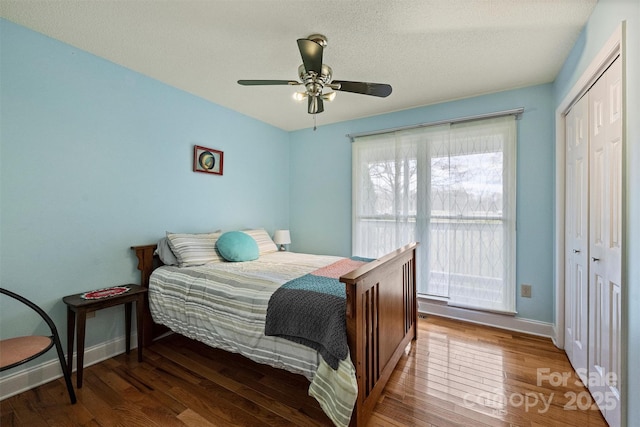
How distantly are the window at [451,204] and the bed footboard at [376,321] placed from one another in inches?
33.6

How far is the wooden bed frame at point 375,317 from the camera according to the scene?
1407 mm

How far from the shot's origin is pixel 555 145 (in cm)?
241

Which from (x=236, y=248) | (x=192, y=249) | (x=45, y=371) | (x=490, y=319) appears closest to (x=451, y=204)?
(x=490, y=319)

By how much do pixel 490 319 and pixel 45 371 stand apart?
3.82m

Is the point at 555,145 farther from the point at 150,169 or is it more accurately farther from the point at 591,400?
the point at 150,169

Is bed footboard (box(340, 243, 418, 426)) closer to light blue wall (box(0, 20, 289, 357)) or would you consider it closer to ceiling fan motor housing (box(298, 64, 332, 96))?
ceiling fan motor housing (box(298, 64, 332, 96))

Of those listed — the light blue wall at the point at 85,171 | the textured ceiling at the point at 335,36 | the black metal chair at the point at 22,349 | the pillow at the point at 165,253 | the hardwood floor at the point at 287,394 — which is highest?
the textured ceiling at the point at 335,36

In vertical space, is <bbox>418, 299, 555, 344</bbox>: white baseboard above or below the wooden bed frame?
below

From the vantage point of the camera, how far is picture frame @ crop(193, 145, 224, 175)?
2898mm

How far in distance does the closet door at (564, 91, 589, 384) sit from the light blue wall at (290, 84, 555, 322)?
1.10 feet

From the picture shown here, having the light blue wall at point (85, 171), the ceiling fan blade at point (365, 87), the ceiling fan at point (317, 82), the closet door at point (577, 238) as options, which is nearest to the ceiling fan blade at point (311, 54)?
the ceiling fan at point (317, 82)

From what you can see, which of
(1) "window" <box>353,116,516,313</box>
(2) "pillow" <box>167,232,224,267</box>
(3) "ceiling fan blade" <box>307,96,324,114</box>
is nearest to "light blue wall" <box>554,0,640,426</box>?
(1) "window" <box>353,116,516,313</box>

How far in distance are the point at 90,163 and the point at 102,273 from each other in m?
0.90

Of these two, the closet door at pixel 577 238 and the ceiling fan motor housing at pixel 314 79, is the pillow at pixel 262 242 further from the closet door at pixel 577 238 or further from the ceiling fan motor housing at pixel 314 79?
the closet door at pixel 577 238
